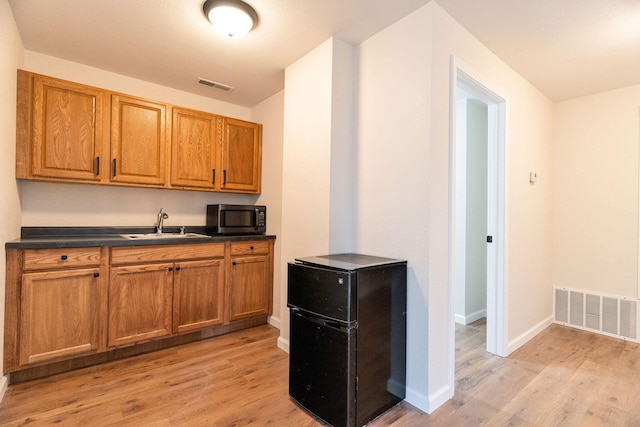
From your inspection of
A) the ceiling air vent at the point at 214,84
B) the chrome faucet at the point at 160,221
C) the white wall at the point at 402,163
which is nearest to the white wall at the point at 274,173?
the ceiling air vent at the point at 214,84

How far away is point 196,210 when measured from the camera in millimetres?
3502

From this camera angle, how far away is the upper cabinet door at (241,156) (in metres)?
3.37

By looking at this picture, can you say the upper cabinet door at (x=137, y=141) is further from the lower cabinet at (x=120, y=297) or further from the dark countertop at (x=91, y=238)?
the lower cabinet at (x=120, y=297)

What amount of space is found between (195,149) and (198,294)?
1.41 m

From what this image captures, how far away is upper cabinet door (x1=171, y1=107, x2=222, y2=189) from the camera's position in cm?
305

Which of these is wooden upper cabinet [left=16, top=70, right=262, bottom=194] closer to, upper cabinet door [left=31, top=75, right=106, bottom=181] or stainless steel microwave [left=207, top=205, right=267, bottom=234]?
upper cabinet door [left=31, top=75, right=106, bottom=181]

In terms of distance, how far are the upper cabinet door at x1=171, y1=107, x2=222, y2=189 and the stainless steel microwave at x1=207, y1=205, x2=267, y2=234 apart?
0.30 metres

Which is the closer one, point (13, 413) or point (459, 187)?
point (13, 413)

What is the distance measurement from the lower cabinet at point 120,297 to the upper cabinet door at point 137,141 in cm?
72

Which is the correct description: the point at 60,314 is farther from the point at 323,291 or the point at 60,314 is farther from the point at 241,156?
the point at 241,156

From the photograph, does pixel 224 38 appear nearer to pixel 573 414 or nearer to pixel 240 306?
pixel 240 306

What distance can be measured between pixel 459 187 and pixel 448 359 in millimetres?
2055

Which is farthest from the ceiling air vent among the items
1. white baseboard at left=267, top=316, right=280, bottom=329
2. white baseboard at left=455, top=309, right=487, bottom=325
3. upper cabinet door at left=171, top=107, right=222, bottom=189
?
white baseboard at left=455, top=309, right=487, bottom=325

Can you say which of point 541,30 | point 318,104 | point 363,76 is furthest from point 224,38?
point 541,30
